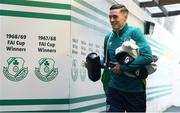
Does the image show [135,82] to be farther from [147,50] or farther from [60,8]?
[60,8]

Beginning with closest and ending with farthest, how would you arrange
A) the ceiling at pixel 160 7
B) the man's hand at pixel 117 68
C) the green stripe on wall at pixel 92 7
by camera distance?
the man's hand at pixel 117 68 < the green stripe on wall at pixel 92 7 < the ceiling at pixel 160 7

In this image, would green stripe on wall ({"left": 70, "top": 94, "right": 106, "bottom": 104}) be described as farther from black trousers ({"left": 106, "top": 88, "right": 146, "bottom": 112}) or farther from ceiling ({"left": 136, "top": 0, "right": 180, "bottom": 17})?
ceiling ({"left": 136, "top": 0, "right": 180, "bottom": 17})

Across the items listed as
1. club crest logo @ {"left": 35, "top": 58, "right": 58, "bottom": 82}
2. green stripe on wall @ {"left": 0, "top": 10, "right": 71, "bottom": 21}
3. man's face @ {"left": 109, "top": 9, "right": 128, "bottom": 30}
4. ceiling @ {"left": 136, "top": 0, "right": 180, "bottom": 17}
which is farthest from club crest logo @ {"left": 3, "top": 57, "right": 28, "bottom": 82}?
ceiling @ {"left": 136, "top": 0, "right": 180, "bottom": 17}

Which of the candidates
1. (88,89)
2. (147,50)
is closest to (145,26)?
(88,89)

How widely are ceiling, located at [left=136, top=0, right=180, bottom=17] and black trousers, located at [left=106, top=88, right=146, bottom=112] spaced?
14.1 feet

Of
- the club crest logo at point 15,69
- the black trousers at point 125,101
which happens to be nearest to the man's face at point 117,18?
the black trousers at point 125,101

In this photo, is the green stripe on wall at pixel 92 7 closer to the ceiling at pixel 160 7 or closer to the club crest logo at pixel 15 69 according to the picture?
the club crest logo at pixel 15 69

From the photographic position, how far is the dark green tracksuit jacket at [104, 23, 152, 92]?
3328 millimetres

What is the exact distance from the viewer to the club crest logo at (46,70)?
155 inches

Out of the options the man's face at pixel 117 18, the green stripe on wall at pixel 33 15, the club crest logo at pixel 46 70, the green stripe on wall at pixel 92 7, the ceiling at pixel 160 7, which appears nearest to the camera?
the man's face at pixel 117 18

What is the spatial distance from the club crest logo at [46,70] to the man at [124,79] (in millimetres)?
769

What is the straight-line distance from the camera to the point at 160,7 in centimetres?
820

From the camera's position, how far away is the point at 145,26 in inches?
298

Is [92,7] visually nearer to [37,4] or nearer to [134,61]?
[37,4]
